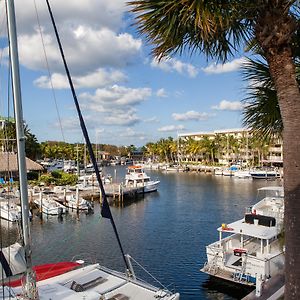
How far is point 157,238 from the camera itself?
30.8 metres

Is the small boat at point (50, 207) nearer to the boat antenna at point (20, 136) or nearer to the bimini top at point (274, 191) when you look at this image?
the bimini top at point (274, 191)

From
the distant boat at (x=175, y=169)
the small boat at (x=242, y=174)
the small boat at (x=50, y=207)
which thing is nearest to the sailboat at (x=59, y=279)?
the small boat at (x=50, y=207)

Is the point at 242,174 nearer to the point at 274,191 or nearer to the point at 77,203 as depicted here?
the point at 77,203

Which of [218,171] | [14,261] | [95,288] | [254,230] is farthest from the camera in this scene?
[218,171]

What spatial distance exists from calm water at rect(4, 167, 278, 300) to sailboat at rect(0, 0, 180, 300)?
854 cm

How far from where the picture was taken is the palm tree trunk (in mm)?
4422

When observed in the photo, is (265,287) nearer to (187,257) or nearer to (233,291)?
(233,291)

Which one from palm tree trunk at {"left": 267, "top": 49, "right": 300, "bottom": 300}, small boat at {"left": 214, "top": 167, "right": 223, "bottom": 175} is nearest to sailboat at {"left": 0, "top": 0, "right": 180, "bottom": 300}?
palm tree trunk at {"left": 267, "top": 49, "right": 300, "bottom": 300}

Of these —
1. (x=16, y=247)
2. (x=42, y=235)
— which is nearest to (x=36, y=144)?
(x=42, y=235)

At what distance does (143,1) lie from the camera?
17.6 ft

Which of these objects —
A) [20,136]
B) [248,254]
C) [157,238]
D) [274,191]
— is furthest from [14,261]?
[274,191]

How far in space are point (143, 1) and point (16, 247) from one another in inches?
295

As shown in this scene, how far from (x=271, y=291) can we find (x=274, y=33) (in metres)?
11.8

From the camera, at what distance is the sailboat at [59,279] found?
29.0ft
